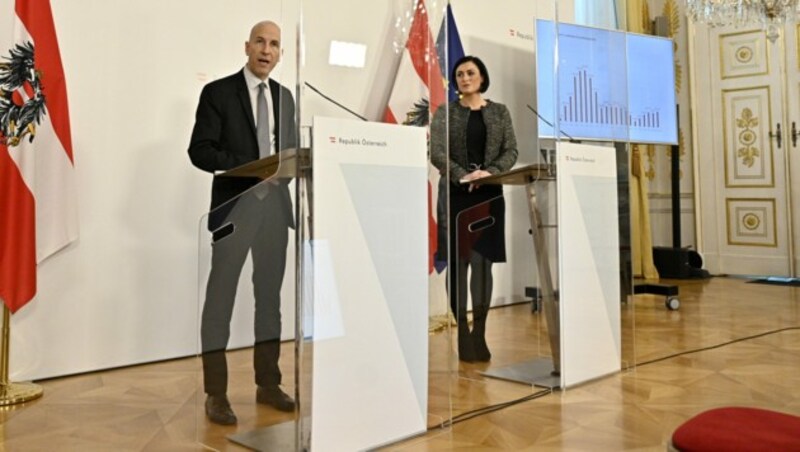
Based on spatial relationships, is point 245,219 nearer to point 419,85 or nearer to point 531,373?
point 419,85

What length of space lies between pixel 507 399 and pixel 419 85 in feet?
4.01

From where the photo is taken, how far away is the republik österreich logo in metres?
2.66

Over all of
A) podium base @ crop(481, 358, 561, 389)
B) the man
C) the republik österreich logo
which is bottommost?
podium base @ crop(481, 358, 561, 389)

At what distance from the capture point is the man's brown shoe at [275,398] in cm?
213

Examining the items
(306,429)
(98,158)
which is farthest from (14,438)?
(98,158)

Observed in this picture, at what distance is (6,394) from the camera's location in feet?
8.59

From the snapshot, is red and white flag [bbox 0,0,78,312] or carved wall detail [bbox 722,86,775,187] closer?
red and white flag [bbox 0,0,78,312]

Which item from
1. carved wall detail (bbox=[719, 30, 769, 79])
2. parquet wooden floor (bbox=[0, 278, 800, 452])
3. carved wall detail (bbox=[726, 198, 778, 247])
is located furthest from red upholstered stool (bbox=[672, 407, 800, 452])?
carved wall detail (bbox=[719, 30, 769, 79])

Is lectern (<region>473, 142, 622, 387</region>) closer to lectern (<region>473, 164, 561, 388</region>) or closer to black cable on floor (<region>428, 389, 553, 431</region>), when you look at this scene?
lectern (<region>473, 164, 561, 388</region>)

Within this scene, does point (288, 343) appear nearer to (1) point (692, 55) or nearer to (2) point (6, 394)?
(2) point (6, 394)

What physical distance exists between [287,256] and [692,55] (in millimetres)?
6476

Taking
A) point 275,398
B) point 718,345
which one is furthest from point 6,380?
point 718,345

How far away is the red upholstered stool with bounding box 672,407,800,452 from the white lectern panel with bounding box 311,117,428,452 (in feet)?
3.13

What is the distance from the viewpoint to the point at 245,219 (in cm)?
196
